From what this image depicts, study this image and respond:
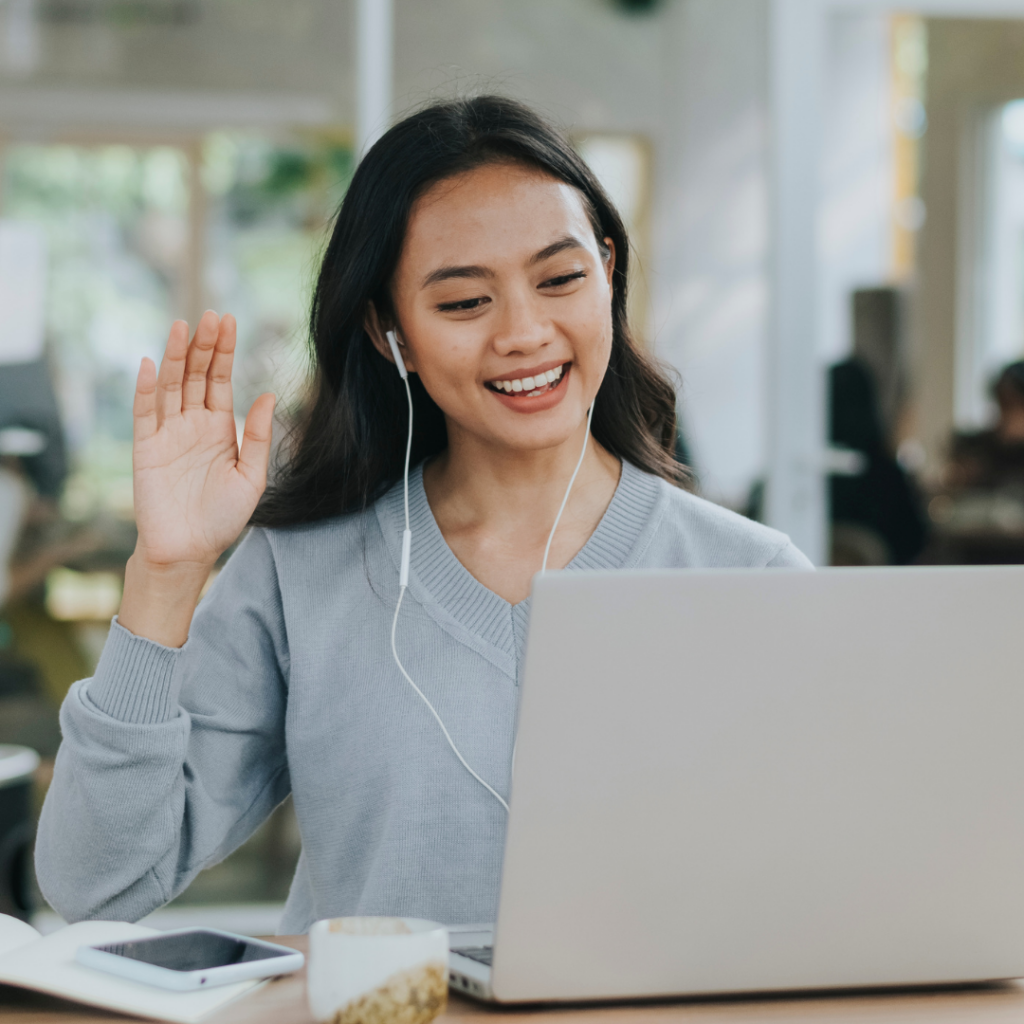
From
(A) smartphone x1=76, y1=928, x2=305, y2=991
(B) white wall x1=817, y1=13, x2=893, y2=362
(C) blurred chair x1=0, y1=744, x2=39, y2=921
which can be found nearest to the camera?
(A) smartphone x1=76, y1=928, x2=305, y2=991

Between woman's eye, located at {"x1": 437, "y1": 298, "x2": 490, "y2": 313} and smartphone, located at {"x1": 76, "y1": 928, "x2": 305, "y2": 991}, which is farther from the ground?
woman's eye, located at {"x1": 437, "y1": 298, "x2": 490, "y2": 313}

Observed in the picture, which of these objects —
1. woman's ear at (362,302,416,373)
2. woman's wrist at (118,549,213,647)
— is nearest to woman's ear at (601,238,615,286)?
woman's ear at (362,302,416,373)

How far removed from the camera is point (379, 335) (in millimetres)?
1448

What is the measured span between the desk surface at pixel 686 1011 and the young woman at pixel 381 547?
0.28 metres

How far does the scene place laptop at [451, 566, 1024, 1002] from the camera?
788 millimetres

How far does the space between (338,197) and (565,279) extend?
1602 mm

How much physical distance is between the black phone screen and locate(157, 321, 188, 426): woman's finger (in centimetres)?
48

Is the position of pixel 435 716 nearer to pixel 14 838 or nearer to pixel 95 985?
pixel 95 985

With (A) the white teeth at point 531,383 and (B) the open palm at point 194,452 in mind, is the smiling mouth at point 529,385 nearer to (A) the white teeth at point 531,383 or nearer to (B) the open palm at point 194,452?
(A) the white teeth at point 531,383

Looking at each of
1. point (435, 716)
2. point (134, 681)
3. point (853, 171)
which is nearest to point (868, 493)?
point (853, 171)

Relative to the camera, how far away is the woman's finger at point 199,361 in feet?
3.92

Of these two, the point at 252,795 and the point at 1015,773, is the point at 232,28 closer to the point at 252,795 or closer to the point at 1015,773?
the point at 252,795

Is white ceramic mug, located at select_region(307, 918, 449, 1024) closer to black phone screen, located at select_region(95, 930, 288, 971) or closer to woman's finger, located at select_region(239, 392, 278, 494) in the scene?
black phone screen, located at select_region(95, 930, 288, 971)

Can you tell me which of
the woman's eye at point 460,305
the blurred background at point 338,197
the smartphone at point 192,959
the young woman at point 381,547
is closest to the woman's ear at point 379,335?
the young woman at point 381,547
